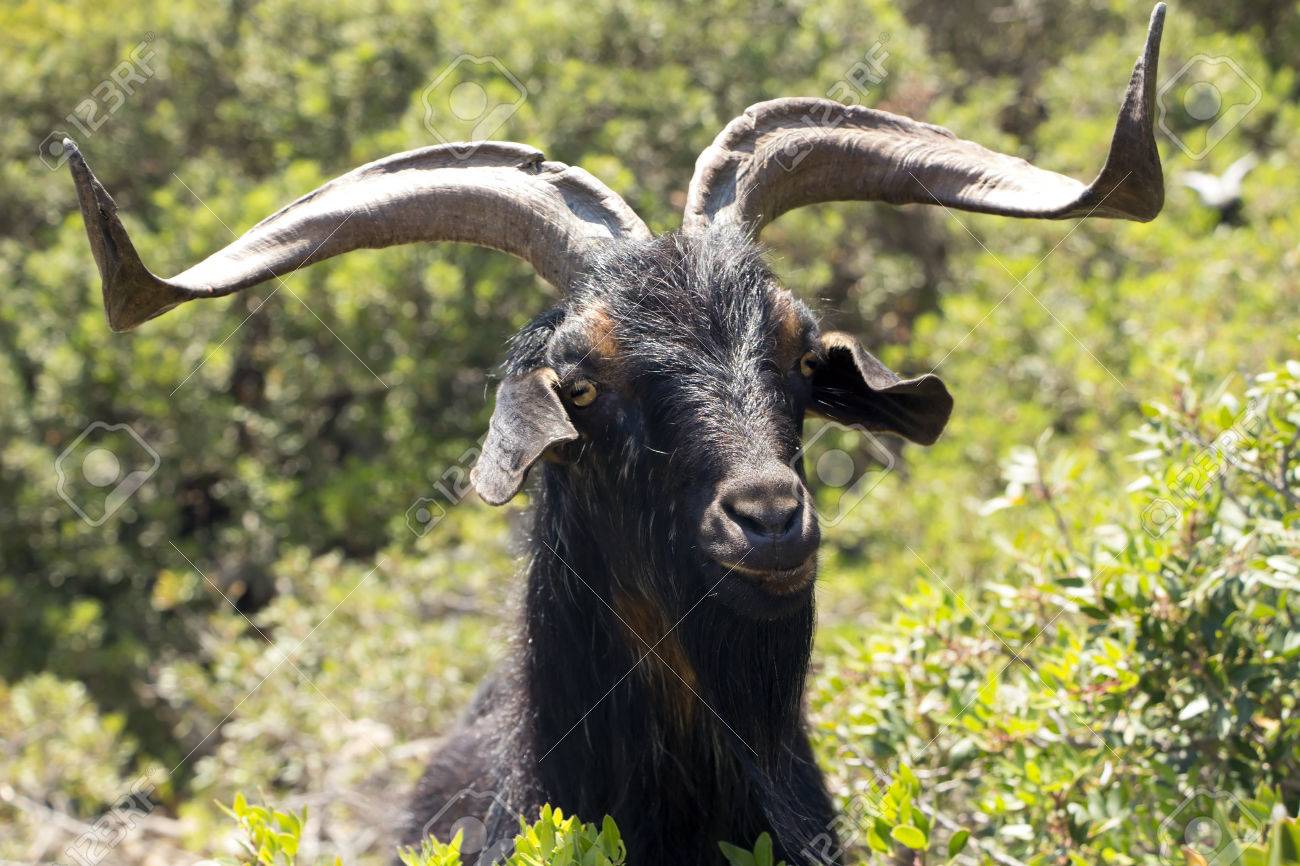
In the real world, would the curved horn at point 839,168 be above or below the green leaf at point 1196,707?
Answer: above

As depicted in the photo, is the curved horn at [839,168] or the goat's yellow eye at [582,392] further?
the curved horn at [839,168]

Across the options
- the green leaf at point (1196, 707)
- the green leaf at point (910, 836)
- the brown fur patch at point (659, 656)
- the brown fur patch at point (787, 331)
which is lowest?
the green leaf at point (1196, 707)

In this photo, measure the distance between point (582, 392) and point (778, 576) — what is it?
0.73 m

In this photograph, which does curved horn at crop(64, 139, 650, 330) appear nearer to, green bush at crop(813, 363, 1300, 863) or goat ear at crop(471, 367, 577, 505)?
goat ear at crop(471, 367, 577, 505)

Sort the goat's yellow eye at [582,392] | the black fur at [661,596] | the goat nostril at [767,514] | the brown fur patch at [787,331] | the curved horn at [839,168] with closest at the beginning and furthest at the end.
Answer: the goat nostril at [767,514]
the black fur at [661,596]
the goat's yellow eye at [582,392]
the brown fur patch at [787,331]
the curved horn at [839,168]

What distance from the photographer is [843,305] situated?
9.12 metres

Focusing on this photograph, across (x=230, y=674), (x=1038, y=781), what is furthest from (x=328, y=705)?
(x=1038, y=781)

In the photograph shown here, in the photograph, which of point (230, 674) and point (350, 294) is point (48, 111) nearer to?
point (350, 294)

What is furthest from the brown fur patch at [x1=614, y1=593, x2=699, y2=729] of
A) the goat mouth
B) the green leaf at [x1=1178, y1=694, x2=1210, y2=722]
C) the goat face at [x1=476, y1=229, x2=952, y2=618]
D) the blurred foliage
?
the green leaf at [x1=1178, y1=694, x2=1210, y2=722]

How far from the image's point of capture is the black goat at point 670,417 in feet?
8.89

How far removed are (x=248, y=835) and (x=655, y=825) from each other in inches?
40.8

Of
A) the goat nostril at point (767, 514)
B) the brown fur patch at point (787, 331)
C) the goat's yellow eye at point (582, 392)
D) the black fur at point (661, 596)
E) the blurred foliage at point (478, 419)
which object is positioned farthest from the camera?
the blurred foliage at point (478, 419)

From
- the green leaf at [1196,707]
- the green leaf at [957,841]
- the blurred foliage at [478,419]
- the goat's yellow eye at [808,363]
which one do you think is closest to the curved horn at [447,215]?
the goat's yellow eye at [808,363]

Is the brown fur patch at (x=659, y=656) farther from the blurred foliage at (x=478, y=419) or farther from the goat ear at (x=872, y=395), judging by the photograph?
the goat ear at (x=872, y=395)
